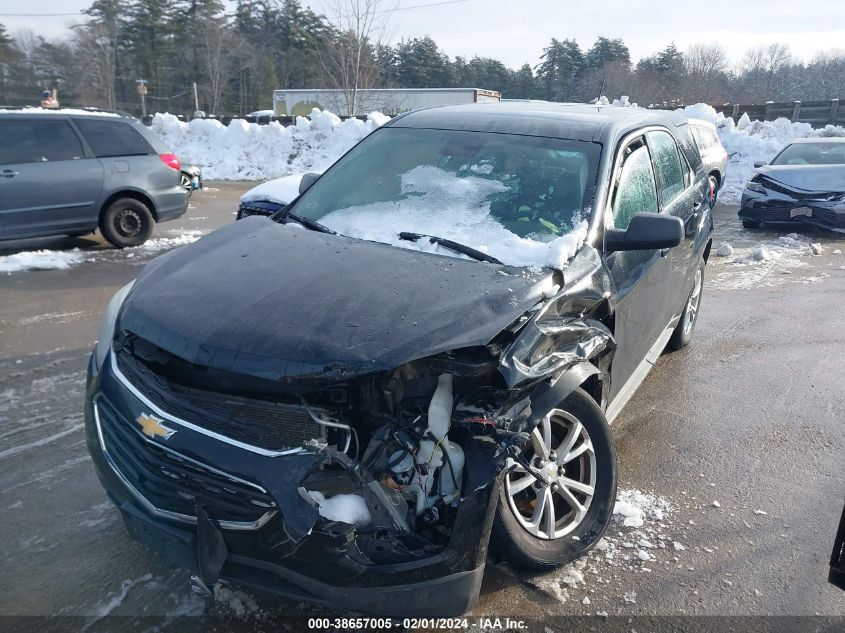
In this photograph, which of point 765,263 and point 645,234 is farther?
point 765,263

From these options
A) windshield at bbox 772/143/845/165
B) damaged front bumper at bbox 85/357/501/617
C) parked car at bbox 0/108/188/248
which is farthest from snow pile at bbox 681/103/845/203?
damaged front bumper at bbox 85/357/501/617

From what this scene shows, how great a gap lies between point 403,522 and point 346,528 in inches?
8.4

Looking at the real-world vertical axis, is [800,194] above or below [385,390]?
above

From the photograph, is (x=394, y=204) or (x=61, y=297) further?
(x=61, y=297)

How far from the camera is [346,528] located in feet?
6.77

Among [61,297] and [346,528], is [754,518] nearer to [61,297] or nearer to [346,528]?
[346,528]

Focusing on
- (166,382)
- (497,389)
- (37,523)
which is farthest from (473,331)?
(37,523)

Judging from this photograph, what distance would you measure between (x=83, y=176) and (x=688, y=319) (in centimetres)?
729

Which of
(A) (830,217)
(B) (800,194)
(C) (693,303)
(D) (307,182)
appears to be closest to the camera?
(D) (307,182)

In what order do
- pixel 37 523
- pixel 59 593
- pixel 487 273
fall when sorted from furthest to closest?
pixel 37 523 < pixel 487 273 < pixel 59 593

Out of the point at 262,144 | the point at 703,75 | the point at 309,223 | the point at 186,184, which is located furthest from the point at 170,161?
the point at 703,75

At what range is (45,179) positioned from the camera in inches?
313

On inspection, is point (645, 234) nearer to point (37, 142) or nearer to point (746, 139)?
point (37, 142)

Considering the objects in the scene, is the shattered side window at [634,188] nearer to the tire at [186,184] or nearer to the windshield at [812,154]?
the tire at [186,184]
